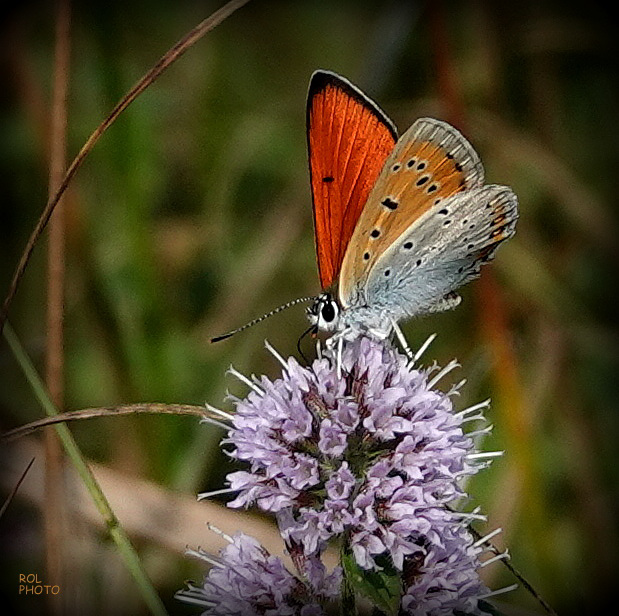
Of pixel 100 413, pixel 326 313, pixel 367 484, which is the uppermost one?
pixel 326 313

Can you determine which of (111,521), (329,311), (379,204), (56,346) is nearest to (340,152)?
(379,204)

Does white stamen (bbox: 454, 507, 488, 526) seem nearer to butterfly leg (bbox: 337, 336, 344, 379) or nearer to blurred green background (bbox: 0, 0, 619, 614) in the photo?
butterfly leg (bbox: 337, 336, 344, 379)

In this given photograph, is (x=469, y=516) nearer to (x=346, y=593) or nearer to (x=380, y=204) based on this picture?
(x=346, y=593)

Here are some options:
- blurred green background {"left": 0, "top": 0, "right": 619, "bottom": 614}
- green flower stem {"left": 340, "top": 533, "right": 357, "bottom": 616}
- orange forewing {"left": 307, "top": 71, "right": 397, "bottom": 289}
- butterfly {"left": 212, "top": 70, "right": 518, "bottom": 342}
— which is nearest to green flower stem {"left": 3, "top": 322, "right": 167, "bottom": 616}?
green flower stem {"left": 340, "top": 533, "right": 357, "bottom": 616}

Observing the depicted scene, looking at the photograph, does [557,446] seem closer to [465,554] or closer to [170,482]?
[170,482]

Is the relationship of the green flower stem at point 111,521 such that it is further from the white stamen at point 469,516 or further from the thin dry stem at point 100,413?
the white stamen at point 469,516
